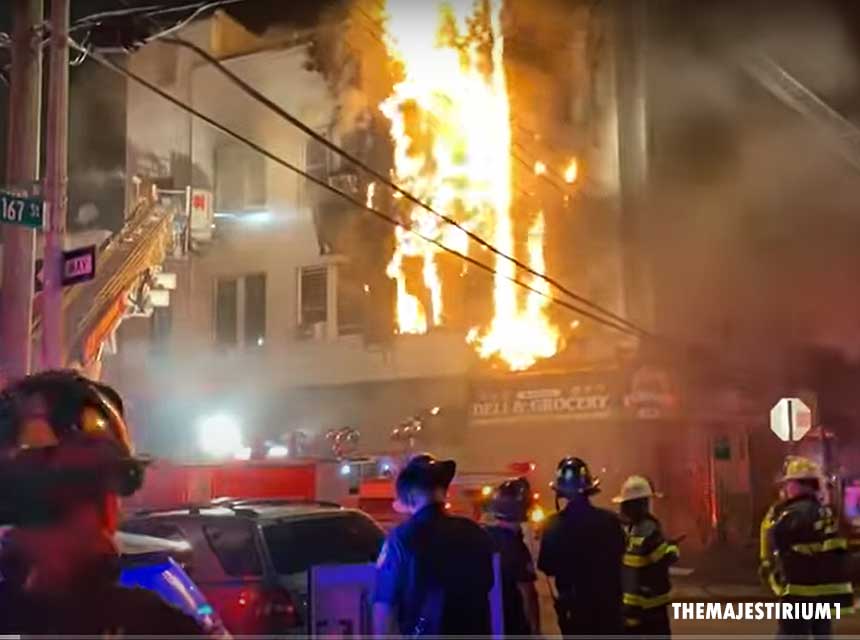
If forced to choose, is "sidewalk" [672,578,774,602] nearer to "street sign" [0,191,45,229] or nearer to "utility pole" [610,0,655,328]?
"utility pole" [610,0,655,328]

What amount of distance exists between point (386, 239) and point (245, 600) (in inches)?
534

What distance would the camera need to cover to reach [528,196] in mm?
17438

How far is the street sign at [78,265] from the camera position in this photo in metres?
7.45

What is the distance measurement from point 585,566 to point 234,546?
2053 millimetres

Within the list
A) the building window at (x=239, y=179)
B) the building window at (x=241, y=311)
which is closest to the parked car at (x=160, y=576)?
the building window at (x=241, y=311)

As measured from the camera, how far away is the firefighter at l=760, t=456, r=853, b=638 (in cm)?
574

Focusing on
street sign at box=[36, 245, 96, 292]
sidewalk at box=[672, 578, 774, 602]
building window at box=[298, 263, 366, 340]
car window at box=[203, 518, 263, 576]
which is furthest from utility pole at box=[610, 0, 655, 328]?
car window at box=[203, 518, 263, 576]

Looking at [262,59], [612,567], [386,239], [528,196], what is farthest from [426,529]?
[262,59]

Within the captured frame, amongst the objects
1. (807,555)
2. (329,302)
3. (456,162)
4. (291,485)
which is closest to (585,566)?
(807,555)

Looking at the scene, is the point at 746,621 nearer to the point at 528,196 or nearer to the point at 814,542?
the point at 814,542

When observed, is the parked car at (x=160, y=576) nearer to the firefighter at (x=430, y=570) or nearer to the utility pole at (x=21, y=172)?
the firefighter at (x=430, y=570)

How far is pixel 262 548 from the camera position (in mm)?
5840

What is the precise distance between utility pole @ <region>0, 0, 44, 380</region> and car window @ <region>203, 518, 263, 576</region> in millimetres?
1960

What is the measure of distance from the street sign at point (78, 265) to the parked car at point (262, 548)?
1831 millimetres
